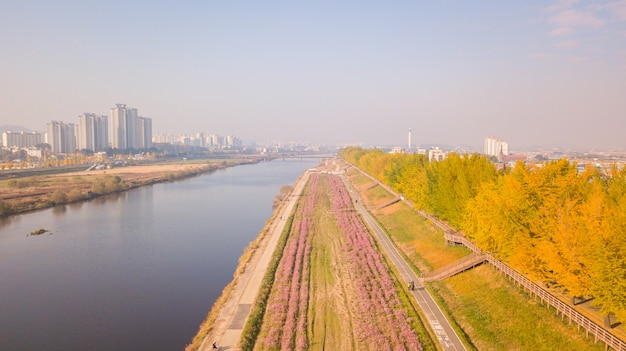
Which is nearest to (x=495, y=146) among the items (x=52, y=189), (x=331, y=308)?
(x=52, y=189)

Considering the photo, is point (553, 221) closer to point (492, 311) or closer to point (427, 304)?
point (492, 311)

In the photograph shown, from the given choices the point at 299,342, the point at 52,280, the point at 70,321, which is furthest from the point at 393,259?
the point at 52,280

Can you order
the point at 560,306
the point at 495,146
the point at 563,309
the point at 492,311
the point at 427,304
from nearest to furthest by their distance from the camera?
the point at 563,309
the point at 560,306
the point at 492,311
the point at 427,304
the point at 495,146

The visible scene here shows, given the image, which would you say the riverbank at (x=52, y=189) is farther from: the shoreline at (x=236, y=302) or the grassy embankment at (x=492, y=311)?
the grassy embankment at (x=492, y=311)

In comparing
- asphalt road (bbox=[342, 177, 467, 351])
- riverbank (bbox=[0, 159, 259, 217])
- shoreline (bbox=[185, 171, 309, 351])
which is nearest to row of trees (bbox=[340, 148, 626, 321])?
asphalt road (bbox=[342, 177, 467, 351])

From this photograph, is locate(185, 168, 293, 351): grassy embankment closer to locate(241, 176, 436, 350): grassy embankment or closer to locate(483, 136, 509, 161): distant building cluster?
locate(241, 176, 436, 350): grassy embankment

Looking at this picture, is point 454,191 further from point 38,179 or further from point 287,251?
point 38,179
